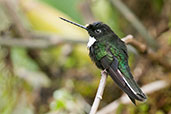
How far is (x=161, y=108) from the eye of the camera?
3.60 metres

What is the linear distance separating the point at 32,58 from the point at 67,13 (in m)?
1.02

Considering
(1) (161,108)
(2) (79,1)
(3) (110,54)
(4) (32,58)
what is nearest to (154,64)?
(1) (161,108)

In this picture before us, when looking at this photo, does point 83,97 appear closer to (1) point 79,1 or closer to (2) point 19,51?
(2) point 19,51

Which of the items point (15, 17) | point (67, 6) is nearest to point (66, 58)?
point (15, 17)

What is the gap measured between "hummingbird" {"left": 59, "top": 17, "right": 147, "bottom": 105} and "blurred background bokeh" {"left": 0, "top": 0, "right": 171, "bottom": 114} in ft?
1.70

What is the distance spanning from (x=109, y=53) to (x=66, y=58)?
2.01 meters

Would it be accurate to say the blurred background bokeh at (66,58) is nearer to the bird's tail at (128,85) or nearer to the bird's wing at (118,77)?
the bird's wing at (118,77)

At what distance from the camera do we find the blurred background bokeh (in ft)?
11.8

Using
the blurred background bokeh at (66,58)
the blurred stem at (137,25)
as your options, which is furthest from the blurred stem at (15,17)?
the blurred stem at (137,25)

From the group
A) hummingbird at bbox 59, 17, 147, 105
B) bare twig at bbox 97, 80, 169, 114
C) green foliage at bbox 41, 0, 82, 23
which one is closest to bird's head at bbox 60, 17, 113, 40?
hummingbird at bbox 59, 17, 147, 105

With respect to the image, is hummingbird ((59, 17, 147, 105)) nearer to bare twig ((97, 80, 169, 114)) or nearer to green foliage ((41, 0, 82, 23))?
bare twig ((97, 80, 169, 114))

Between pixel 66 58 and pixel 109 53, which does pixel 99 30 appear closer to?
pixel 109 53

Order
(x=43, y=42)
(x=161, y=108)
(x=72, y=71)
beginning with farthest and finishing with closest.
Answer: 1. (x=72, y=71)
2. (x=43, y=42)
3. (x=161, y=108)

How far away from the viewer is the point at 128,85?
2.56 metres
